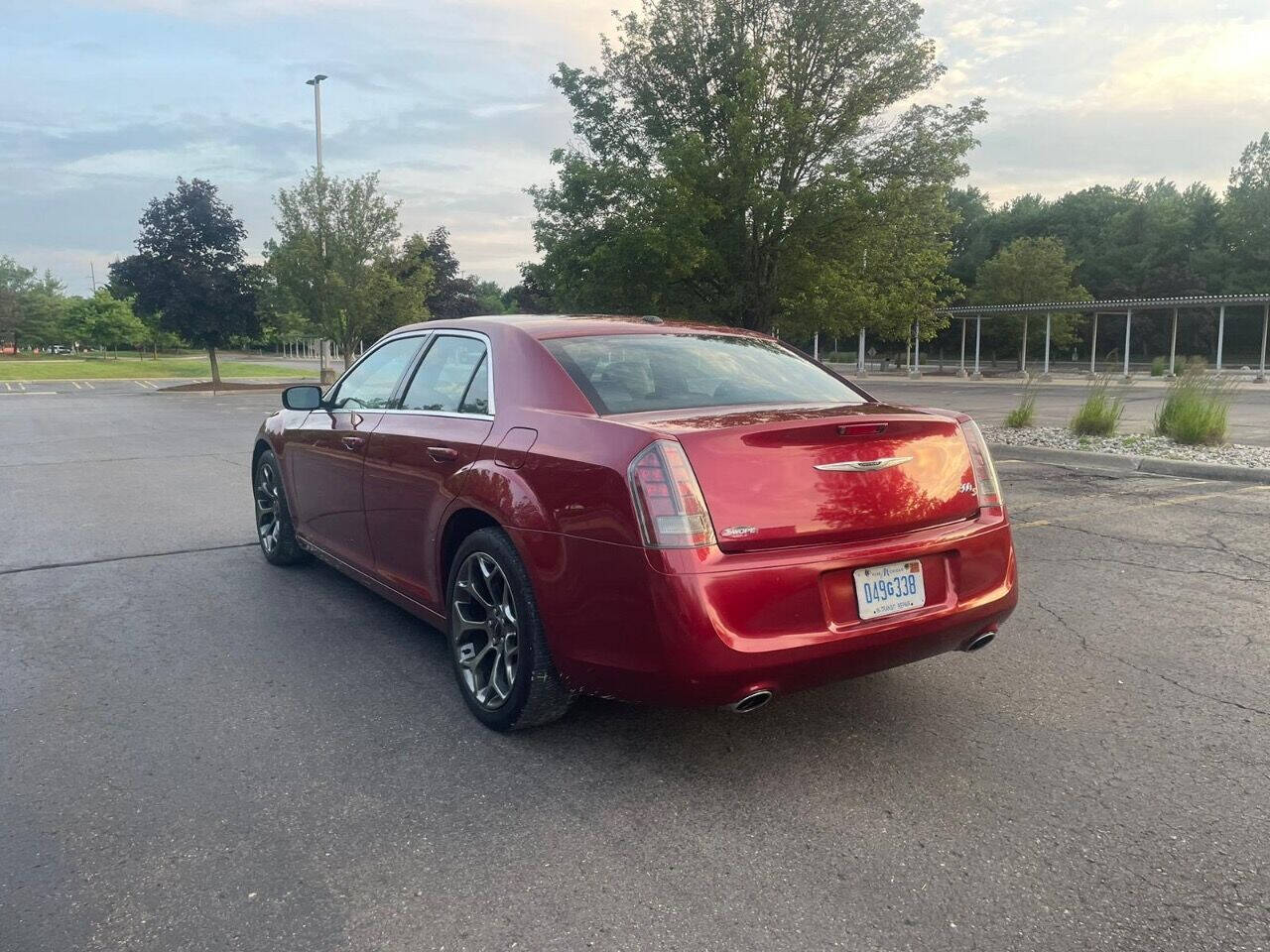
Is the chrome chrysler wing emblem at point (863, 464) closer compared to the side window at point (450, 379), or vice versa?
the chrome chrysler wing emblem at point (863, 464)

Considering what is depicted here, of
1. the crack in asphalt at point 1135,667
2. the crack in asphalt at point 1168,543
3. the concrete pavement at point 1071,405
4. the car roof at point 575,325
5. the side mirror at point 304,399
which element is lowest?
the concrete pavement at point 1071,405

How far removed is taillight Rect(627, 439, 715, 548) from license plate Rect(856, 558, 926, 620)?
581 mm

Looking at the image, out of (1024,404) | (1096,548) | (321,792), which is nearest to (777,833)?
(321,792)

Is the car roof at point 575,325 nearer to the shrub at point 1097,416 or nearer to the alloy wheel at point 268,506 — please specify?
the alloy wheel at point 268,506

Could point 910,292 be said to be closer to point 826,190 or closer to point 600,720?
point 826,190

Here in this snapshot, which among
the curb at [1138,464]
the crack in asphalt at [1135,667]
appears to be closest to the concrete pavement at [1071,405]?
the curb at [1138,464]

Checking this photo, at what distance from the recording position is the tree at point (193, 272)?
34.7 metres

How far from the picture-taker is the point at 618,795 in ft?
10.1

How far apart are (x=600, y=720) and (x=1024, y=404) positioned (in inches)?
463

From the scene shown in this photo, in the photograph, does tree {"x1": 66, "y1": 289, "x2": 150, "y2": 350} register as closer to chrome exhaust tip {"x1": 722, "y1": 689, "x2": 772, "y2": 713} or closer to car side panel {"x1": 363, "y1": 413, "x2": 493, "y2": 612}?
car side panel {"x1": 363, "y1": 413, "x2": 493, "y2": 612}

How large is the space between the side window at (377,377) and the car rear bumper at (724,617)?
71.3 inches

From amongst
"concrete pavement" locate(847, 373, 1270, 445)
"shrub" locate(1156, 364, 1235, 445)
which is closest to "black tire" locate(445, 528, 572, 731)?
"shrub" locate(1156, 364, 1235, 445)

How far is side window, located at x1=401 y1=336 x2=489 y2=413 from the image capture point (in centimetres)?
399

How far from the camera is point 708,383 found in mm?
3865
